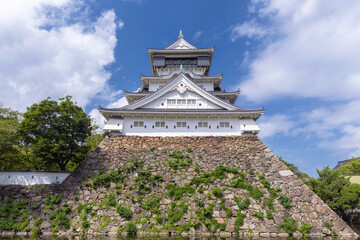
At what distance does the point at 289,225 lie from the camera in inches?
407

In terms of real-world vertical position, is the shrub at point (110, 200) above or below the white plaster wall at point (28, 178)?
below

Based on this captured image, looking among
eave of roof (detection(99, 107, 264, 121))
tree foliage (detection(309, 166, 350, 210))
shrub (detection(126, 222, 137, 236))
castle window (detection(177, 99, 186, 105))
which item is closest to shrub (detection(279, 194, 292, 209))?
tree foliage (detection(309, 166, 350, 210))

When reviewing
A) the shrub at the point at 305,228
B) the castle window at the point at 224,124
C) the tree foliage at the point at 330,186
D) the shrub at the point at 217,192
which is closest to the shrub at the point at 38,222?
the shrub at the point at 217,192

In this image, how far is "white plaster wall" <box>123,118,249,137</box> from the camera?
1677 cm

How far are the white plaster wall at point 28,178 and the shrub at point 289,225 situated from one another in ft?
45.4

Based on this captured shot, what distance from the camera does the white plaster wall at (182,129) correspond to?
660 inches

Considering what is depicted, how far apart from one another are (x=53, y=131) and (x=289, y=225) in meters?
15.5

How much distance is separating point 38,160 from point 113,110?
20.9 ft

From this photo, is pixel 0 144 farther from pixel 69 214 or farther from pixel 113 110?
pixel 113 110

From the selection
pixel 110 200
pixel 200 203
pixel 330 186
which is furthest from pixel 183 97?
pixel 330 186

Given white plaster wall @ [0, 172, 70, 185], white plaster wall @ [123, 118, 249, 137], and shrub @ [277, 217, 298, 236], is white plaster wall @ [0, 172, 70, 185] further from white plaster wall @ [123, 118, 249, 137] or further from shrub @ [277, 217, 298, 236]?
shrub @ [277, 217, 298, 236]

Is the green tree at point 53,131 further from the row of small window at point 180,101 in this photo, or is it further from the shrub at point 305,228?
the shrub at point 305,228

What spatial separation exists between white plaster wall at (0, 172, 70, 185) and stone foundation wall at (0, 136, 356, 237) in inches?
17.5

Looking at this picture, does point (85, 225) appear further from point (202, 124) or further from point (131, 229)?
point (202, 124)
